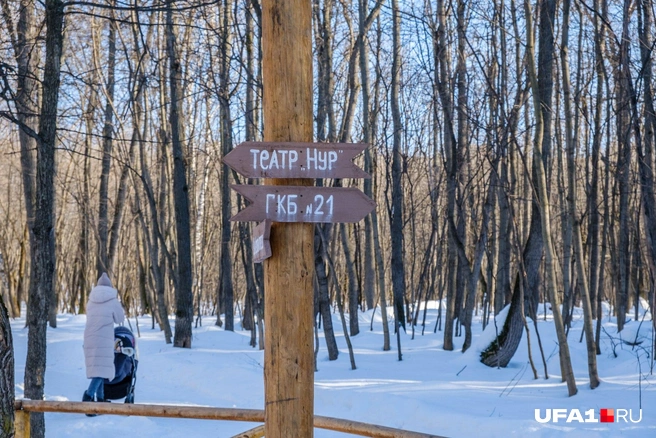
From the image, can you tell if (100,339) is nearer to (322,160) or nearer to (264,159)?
(264,159)

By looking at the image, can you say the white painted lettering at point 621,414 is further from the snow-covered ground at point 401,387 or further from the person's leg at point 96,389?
the person's leg at point 96,389

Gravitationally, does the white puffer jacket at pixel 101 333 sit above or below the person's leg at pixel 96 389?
above

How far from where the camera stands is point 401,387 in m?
9.02

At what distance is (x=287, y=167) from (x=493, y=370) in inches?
324

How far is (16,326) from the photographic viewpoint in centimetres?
1900

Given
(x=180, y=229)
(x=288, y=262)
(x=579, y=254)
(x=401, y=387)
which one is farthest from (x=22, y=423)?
(x=180, y=229)

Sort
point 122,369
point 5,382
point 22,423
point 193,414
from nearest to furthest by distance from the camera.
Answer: point 5,382 → point 193,414 → point 22,423 → point 122,369

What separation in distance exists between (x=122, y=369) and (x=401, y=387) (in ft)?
11.9

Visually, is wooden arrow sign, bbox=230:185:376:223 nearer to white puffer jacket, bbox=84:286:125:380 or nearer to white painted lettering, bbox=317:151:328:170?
white painted lettering, bbox=317:151:328:170

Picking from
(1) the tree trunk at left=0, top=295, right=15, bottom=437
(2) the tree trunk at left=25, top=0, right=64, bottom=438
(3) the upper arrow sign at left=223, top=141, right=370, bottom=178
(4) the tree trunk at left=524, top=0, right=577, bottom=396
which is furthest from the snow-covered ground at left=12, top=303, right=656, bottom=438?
(3) the upper arrow sign at left=223, top=141, right=370, bottom=178

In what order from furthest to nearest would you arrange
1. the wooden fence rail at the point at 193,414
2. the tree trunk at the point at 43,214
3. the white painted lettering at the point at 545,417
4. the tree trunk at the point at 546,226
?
1. the tree trunk at the point at 546,226
2. the white painted lettering at the point at 545,417
3. the tree trunk at the point at 43,214
4. the wooden fence rail at the point at 193,414

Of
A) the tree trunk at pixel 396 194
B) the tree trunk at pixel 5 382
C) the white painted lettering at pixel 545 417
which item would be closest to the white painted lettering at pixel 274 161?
the tree trunk at pixel 5 382

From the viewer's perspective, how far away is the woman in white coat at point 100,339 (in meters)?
8.52

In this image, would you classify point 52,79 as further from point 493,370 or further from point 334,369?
point 493,370
